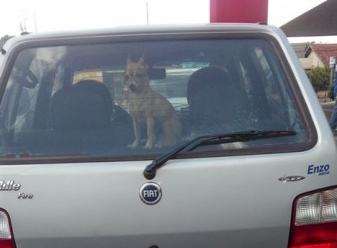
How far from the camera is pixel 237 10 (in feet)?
23.4

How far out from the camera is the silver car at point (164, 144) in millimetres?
2242

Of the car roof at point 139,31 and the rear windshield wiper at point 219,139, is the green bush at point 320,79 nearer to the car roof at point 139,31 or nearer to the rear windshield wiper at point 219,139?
the car roof at point 139,31

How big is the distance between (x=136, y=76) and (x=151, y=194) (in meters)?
0.60

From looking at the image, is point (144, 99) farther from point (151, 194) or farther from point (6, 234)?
point (6, 234)

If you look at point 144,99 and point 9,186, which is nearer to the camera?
point 9,186

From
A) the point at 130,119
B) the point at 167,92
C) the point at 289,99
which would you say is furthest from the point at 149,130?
the point at 289,99

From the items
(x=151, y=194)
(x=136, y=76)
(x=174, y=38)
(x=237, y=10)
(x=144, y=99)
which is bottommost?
(x=237, y=10)

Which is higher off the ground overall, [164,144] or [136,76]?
[136,76]

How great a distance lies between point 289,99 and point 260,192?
52 centimetres

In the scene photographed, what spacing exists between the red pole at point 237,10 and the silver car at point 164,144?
174 inches

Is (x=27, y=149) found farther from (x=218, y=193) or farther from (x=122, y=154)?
(x=218, y=193)

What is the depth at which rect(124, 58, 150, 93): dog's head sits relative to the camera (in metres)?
2.57

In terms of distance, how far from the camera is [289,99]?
2.55m

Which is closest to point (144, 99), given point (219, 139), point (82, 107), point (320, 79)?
point (82, 107)
